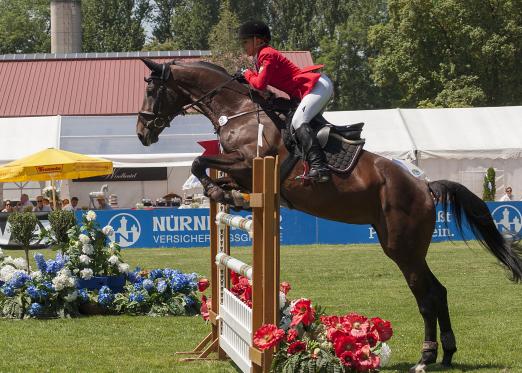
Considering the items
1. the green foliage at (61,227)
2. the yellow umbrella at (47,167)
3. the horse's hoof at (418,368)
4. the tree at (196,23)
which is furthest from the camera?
the tree at (196,23)

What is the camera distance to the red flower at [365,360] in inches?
247

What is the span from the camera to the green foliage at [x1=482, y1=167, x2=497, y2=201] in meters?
27.0

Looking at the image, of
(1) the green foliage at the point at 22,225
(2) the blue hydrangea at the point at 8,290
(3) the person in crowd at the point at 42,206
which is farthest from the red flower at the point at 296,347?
(3) the person in crowd at the point at 42,206

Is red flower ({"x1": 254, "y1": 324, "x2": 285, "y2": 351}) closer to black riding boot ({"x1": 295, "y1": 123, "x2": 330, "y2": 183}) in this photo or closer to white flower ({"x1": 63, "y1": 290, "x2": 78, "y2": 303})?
black riding boot ({"x1": 295, "y1": 123, "x2": 330, "y2": 183})

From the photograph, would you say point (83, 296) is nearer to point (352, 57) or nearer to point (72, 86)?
point (72, 86)

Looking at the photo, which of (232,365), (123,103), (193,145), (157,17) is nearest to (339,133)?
(232,365)

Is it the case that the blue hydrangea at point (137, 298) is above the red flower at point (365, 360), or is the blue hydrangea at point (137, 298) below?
below

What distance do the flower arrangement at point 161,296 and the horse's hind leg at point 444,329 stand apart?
421 centimetres

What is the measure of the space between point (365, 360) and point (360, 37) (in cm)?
6274

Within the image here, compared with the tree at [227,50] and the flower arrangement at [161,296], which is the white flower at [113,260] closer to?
the flower arrangement at [161,296]

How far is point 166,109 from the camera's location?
894 centimetres

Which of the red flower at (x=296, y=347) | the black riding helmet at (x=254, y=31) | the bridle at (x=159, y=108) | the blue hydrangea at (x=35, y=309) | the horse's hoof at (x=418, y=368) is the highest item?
the black riding helmet at (x=254, y=31)

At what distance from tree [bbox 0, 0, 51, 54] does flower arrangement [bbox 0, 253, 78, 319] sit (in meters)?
66.7

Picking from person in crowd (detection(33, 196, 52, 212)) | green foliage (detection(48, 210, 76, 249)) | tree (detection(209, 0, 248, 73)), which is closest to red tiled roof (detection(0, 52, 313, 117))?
tree (detection(209, 0, 248, 73))
